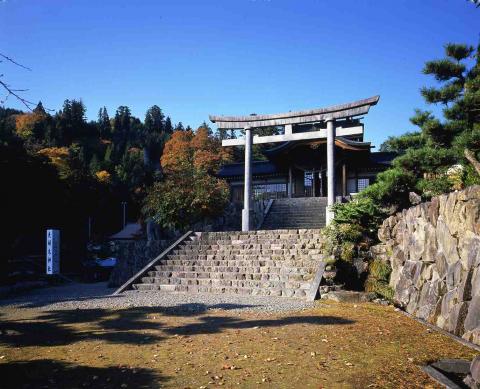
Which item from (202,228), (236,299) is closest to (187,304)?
(236,299)

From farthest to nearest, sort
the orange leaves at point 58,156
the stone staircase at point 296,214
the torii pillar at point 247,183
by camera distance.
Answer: the orange leaves at point 58,156, the stone staircase at point 296,214, the torii pillar at point 247,183

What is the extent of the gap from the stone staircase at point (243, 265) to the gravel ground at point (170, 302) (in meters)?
0.70

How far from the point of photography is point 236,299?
10.1 metres

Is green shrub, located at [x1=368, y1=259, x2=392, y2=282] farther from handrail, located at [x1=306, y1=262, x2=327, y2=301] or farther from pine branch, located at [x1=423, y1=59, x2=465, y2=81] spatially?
pine branch, located at [x1=423, y1=59, x2=465, y2=81]

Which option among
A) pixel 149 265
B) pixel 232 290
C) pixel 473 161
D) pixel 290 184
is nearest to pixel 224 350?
pixel 473 161

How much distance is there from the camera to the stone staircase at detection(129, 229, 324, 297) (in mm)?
11312

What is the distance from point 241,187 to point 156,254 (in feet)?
55.7

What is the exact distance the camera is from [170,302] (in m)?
9.82

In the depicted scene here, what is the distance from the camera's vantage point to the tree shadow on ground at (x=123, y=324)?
6.41m

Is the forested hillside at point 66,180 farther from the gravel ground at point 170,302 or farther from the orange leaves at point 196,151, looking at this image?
the gravel ground at point 170,302

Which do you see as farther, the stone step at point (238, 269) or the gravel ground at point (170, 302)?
the stone step at point (238, 269)

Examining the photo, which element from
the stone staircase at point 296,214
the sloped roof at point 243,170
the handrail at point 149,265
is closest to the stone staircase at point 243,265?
the handrail at point 149,265

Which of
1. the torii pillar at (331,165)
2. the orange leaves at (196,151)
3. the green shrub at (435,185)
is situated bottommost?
the green shrub at (435,185)

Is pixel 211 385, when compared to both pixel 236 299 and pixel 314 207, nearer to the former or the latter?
pixel 236 299
